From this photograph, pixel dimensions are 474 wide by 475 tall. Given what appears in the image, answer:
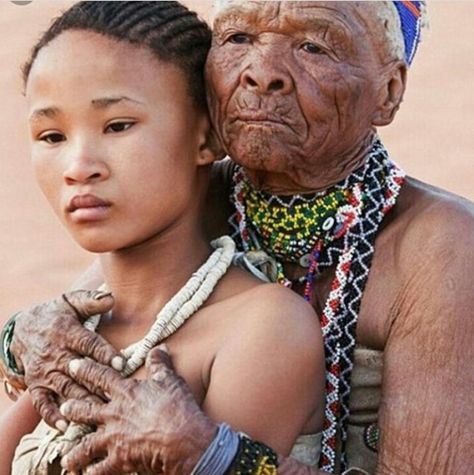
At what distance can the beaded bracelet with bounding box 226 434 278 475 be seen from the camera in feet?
10.5

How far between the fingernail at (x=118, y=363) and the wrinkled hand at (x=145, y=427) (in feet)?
0.24

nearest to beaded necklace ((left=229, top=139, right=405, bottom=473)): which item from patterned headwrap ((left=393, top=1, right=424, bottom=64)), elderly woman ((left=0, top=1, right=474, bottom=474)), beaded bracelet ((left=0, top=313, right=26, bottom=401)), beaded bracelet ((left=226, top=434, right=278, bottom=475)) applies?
elderly woman ((left=0, top=1, right=474, bottom=474))

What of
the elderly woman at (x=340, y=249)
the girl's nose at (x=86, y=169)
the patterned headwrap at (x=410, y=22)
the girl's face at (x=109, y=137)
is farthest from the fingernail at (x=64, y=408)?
the patterned headwrap at (x=410, y=22)

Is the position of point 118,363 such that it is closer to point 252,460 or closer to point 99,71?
point 252,460

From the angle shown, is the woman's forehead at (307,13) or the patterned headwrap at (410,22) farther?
the patterned headwrap at (410,22)

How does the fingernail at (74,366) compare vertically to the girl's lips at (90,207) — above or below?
below

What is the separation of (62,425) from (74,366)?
133 millimetres

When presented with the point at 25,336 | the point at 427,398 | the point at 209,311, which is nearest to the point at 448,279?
the point at 427,398

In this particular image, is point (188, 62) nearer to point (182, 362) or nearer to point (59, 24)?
point (59, 24)

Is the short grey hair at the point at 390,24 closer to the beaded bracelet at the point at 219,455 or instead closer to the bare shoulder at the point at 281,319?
the bare shoulder at the point at 281,319

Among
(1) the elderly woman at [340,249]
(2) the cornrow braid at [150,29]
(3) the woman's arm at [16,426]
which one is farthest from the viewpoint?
(3) the woman's arm at [16,426]

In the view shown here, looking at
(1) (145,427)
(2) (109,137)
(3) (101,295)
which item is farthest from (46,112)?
(1) (145,427)

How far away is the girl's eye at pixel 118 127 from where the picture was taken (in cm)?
345

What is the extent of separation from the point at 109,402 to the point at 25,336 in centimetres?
49
